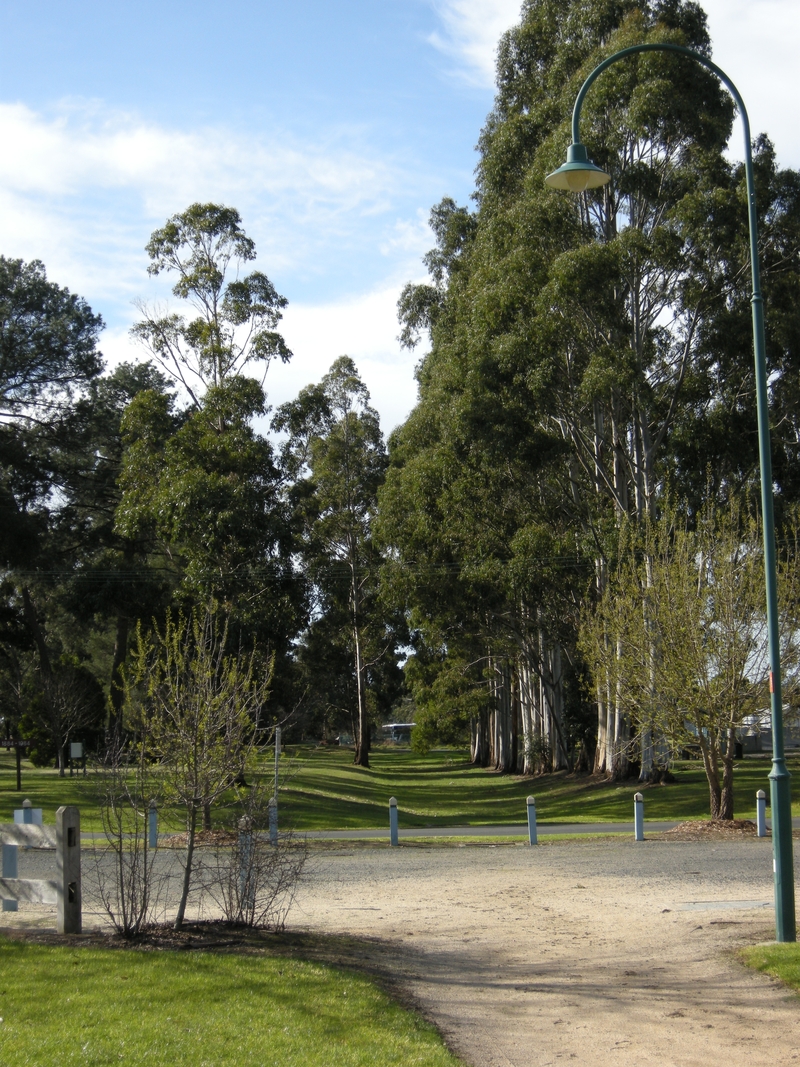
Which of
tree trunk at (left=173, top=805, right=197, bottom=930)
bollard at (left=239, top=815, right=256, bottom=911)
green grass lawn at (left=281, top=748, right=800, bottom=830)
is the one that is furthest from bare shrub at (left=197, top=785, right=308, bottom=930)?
green grass lawn at (left=281, top=748, right=800, bottom=830)

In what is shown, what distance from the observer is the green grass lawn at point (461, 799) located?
27.6 m

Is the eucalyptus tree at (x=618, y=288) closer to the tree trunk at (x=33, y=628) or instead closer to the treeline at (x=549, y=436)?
the treeline at (x=549, y=436)

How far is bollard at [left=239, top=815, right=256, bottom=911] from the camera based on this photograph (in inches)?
392

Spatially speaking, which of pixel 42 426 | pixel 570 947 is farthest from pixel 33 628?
pixel 570 947

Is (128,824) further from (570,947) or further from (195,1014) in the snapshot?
(570,947)

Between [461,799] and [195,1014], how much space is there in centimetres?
3521

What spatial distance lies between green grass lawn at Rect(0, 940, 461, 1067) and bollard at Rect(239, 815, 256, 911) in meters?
1.14

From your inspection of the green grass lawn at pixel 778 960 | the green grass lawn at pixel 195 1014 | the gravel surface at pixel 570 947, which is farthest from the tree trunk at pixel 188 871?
the green grass lawn at pixel 778 960

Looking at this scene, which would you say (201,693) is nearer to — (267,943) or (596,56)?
(267,943)

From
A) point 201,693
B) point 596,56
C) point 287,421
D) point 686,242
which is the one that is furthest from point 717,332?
point 201,693

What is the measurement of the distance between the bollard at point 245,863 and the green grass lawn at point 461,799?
30.6 ft

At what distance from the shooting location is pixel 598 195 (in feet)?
105

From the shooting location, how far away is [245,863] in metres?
9.95

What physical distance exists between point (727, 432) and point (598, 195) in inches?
320
